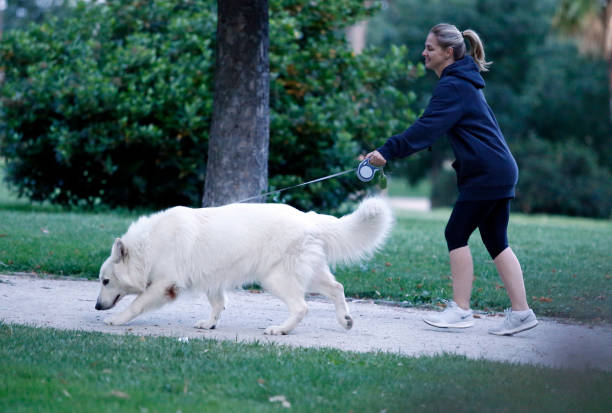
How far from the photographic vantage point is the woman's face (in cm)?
614

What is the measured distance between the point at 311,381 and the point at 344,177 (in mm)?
9780

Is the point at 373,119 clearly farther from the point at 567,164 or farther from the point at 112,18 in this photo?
the point at 567,164

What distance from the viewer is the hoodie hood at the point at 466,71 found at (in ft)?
19.8

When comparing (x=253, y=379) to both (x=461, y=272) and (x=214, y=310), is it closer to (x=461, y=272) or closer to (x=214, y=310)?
(x=214, y=310)

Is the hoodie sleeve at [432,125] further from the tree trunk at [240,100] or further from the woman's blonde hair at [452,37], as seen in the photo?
the tree trunk at [240,100]

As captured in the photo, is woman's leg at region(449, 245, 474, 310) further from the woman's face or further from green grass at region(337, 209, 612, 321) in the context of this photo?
the woman's face

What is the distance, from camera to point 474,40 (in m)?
6.32

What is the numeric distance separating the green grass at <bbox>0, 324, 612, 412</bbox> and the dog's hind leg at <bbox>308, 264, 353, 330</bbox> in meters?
0.86

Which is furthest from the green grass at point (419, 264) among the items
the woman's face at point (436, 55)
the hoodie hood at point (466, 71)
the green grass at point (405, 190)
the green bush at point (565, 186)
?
the green grass at point (405, 190)

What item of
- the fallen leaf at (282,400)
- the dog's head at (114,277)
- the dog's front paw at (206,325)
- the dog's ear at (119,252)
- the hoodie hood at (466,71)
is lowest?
the dog's front paw at (206,325)

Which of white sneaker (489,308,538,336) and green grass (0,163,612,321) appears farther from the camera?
green grass (0,163,612,321)

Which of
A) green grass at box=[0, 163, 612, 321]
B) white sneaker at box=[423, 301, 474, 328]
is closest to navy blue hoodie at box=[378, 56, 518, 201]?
white sneaker at box=[423, 301, 474, 328]

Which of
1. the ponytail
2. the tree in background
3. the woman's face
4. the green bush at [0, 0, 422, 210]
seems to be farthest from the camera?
the tree in background

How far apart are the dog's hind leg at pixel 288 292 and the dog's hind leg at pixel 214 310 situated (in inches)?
18.2
